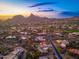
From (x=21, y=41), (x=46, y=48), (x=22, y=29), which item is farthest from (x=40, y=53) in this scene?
(x=22, y=29)

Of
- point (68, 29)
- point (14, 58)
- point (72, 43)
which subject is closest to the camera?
point (14, 58)

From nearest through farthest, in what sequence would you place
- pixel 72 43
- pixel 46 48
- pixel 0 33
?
pixel 46 48 < pixel 72 43 < pixel 0 33

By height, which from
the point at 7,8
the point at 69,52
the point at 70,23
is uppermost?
the point at 7,8

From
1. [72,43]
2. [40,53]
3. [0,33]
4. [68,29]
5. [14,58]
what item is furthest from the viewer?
[68,29]

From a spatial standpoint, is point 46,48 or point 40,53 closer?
point 40,53

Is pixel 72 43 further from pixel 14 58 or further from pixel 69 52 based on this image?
pixel 14 58

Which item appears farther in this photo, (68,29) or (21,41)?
(68,29)

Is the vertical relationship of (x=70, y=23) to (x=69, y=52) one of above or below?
above

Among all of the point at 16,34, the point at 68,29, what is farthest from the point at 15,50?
the point at 68,29

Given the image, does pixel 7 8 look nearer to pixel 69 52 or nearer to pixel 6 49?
pixel 6 49
